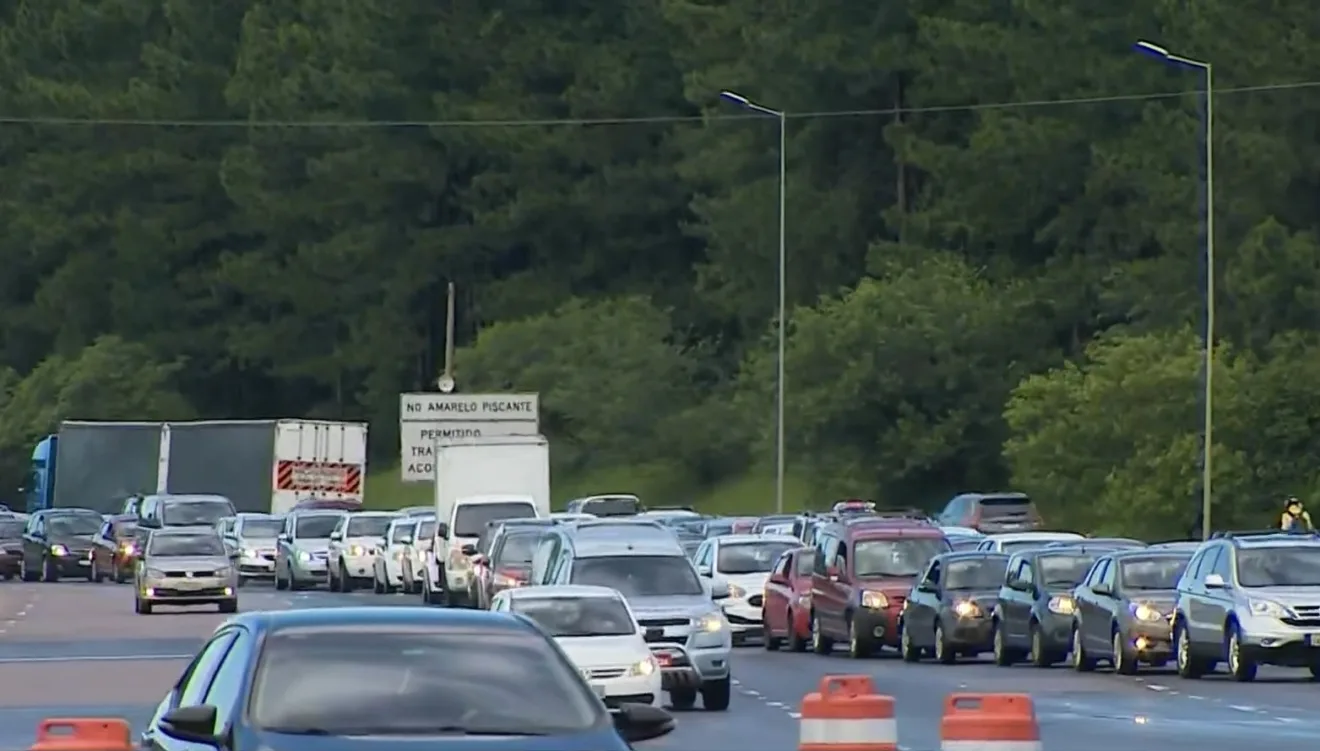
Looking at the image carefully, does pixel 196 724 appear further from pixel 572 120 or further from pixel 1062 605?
pixel 572 120

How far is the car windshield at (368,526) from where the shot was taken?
6303 cm

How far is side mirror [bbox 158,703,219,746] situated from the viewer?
39.4ft

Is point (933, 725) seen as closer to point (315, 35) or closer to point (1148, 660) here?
point (1148, 660)

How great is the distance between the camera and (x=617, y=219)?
101m

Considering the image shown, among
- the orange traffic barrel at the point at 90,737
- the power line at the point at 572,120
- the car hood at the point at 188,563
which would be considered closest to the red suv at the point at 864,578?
the car hood at the point at 188,563

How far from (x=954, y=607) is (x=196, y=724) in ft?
88.9

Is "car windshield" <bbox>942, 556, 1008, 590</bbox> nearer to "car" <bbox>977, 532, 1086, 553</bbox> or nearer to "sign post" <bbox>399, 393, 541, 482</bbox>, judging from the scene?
"car" <bbox>977, 532, 1086, 553</bbox>

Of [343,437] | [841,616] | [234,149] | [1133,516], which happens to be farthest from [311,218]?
[841,616]

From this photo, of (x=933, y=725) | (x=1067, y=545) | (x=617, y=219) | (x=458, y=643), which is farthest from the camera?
(x=617, y=219)

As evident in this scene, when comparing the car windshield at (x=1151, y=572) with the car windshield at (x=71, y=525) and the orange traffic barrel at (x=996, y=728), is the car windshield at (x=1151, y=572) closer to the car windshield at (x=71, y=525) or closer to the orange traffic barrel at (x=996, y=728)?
the orange traffic barrel at (x=996, y=728)

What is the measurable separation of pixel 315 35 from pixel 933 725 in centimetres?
7881

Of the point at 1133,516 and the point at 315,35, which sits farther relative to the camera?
the point at 315,35

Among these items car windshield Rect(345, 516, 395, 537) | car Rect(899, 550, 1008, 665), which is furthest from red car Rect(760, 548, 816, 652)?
car windshield Rect(345, 516, 395, 537)

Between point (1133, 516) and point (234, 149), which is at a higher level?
point (234, 149)
